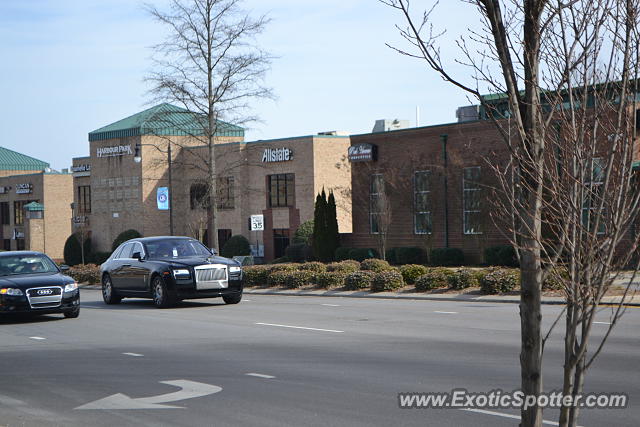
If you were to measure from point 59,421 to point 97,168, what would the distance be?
→ 2270 inches

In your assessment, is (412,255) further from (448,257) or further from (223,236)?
(223,236)

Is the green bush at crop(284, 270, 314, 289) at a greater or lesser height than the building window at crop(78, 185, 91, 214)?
lesser

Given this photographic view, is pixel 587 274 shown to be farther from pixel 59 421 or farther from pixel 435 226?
pixel 435 226

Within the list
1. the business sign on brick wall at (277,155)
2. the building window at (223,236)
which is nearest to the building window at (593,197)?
the business sign on brick wall at (277,155)

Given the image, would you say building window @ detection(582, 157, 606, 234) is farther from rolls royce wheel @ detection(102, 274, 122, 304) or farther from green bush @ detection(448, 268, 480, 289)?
rolls royce wheel @ detection(102, 274, 122, 304)

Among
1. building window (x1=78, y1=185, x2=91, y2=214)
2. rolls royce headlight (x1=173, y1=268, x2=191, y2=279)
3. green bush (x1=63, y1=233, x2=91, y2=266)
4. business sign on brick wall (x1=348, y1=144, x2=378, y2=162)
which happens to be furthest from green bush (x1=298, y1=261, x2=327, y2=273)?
building window (x1=78, y1=185, x2=91, y2=214)

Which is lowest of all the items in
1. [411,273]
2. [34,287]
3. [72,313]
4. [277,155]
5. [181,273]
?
[72,313]

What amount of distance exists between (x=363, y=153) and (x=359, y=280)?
18.0 metres

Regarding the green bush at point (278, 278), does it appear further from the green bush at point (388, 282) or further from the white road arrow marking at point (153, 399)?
the white road arrow marking at point (153, 399)

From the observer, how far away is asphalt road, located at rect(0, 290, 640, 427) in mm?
8648

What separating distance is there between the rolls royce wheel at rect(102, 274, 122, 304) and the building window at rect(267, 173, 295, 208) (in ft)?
92.2

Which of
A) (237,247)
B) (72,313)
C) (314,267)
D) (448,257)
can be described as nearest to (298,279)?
(314,267)

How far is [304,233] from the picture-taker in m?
48.7

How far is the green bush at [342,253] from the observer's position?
1708 inches
